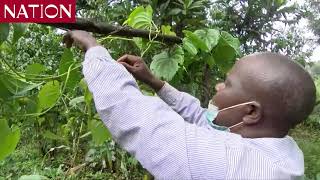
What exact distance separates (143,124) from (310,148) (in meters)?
4.97

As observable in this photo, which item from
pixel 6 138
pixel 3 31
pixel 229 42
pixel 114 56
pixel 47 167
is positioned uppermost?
pixel 3 31

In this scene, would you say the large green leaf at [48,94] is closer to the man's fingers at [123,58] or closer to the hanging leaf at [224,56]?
the man's fingers at [123,58]

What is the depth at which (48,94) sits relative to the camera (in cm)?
101

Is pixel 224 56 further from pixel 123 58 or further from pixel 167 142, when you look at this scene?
pixel 167 142

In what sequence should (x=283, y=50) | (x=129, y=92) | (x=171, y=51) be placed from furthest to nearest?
(x=283, y=50) < (x=171, y=51) < (x=129, y=92)

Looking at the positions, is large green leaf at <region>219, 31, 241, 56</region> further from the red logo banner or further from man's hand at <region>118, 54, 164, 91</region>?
the red logo banner

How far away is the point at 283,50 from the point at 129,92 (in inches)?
170

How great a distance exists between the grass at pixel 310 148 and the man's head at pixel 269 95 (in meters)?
0.93

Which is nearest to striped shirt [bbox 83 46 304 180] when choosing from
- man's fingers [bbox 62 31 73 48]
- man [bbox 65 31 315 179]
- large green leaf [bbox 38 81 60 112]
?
man [bbox 65 31 315 179]

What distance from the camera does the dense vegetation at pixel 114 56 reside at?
0.96m

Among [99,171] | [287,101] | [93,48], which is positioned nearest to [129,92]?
[93,48]

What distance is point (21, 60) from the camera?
11.8ft

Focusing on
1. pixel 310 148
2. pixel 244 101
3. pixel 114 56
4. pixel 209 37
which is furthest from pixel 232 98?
pixel 310 148

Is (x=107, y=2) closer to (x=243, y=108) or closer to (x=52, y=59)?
(x=52, y=59)
